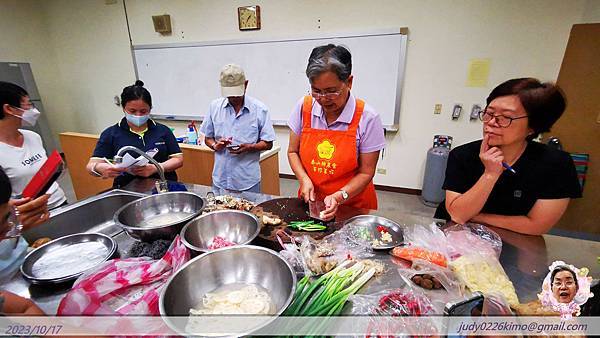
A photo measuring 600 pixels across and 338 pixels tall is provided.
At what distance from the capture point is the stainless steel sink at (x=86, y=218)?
146 centimetres

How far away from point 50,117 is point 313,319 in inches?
311

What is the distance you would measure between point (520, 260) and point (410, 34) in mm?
3334

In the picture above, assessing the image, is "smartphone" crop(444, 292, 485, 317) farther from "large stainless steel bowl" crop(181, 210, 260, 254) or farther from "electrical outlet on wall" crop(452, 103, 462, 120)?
"electrical outlet on wall" crop(452, 103, 462, 120)

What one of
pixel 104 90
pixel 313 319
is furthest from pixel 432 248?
pixel 104 90

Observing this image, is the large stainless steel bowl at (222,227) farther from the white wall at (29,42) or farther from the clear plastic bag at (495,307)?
the white wall at (29,42)

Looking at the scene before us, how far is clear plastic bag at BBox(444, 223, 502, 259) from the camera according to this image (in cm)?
108

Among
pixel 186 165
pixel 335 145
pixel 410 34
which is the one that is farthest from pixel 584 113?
pixel 186 165

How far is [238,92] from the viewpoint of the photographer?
214cm

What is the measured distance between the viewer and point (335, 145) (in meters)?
1.58

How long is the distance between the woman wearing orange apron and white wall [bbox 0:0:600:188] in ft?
8.79

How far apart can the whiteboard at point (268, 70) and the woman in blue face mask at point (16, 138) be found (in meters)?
3.13

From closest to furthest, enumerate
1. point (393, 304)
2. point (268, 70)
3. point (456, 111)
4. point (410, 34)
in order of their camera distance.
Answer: point (393, 304) → point (410, 34) → point (456, 111) → point (268, 70)

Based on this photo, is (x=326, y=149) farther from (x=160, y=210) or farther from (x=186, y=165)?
(x=186, y=165)

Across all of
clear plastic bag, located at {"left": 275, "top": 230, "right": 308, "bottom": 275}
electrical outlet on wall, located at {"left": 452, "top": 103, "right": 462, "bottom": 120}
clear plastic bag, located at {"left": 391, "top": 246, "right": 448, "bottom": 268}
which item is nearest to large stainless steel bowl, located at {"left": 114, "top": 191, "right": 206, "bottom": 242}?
clear plastic bag, located at {"left": 275, "top": 230, "right": 308, "bottom": 275}
